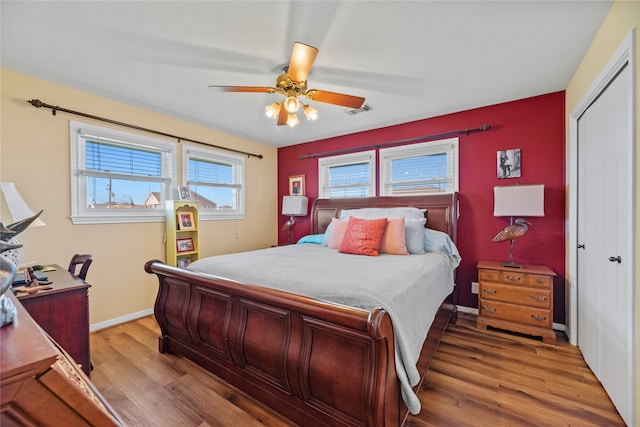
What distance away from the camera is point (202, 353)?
2.12 meters

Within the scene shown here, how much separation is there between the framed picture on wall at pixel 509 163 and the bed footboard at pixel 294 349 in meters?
2.65

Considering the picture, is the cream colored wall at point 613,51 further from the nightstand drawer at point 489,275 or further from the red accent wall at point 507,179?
the nightstand drawer at point 489,275

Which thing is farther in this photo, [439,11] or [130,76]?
[130,76]

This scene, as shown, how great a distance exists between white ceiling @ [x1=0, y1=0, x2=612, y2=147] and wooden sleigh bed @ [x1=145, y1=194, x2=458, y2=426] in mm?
1677

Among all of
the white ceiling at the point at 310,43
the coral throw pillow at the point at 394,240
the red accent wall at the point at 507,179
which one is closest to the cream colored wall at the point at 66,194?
the white ceiling at the point at 310,43

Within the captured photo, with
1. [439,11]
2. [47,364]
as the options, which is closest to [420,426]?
[47,364]

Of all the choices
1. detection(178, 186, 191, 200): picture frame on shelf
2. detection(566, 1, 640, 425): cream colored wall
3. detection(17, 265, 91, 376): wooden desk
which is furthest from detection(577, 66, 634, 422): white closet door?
detection(178, 186, 191, 200): picture frame on shelf

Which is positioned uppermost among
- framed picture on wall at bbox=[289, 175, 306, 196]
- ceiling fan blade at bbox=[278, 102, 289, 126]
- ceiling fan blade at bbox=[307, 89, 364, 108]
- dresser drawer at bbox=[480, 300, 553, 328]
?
ceiling fan blade at bbox=[307, 89, 364, 108]

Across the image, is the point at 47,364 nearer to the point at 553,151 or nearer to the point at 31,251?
the point at 31,251

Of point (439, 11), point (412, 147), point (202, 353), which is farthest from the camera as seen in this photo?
point (412, 147)

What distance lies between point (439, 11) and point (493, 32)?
0.49 meters

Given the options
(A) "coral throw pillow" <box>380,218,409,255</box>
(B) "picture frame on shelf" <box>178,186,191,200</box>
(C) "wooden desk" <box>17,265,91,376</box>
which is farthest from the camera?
(B) "picture frame on shelf" <box>178,186,191,200</box>

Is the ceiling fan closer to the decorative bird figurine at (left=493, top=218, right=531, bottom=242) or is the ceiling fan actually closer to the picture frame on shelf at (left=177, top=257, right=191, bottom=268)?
the decorative bird figurine at (left=493, top=218, right=531, bottom=242)

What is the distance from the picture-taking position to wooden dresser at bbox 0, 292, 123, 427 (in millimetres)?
451
